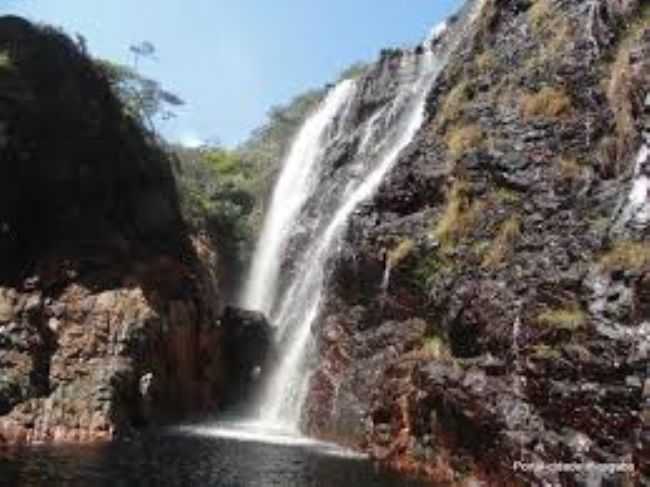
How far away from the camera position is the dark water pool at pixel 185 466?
66.8 feet

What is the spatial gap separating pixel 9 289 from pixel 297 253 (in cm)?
1483

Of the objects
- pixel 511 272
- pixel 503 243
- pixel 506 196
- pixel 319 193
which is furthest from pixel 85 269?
pixel 511 272

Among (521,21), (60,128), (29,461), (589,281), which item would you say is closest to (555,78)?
(521,21)

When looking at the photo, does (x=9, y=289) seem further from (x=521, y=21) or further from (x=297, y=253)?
(x=521, y=21)

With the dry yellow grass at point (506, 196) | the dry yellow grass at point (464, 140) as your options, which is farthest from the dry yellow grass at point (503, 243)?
the dry yellow grass at point (464, 140)

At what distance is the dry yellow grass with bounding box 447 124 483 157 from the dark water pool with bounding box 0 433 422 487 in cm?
885

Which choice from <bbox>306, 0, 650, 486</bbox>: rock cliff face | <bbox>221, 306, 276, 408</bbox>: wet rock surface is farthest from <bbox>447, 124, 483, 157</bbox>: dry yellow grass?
<bbox>221, 306, 276, 408</bbox>: wet rock surface

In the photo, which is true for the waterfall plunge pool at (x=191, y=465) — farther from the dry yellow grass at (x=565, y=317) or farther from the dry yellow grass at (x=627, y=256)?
the dry yellow grass at (x=627, y=256)

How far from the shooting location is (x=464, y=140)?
91.8ft

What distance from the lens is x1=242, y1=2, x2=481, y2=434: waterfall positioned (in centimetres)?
3647

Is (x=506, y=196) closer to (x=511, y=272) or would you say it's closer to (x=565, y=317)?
(x=511, y=272)

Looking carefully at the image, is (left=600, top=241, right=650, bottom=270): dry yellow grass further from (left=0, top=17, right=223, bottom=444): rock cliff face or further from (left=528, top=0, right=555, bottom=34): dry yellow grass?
(left=0, top=17, right=223, bottom=444): rock cliff face

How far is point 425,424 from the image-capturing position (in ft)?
81.5

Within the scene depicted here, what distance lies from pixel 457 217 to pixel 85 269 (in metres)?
13.0
